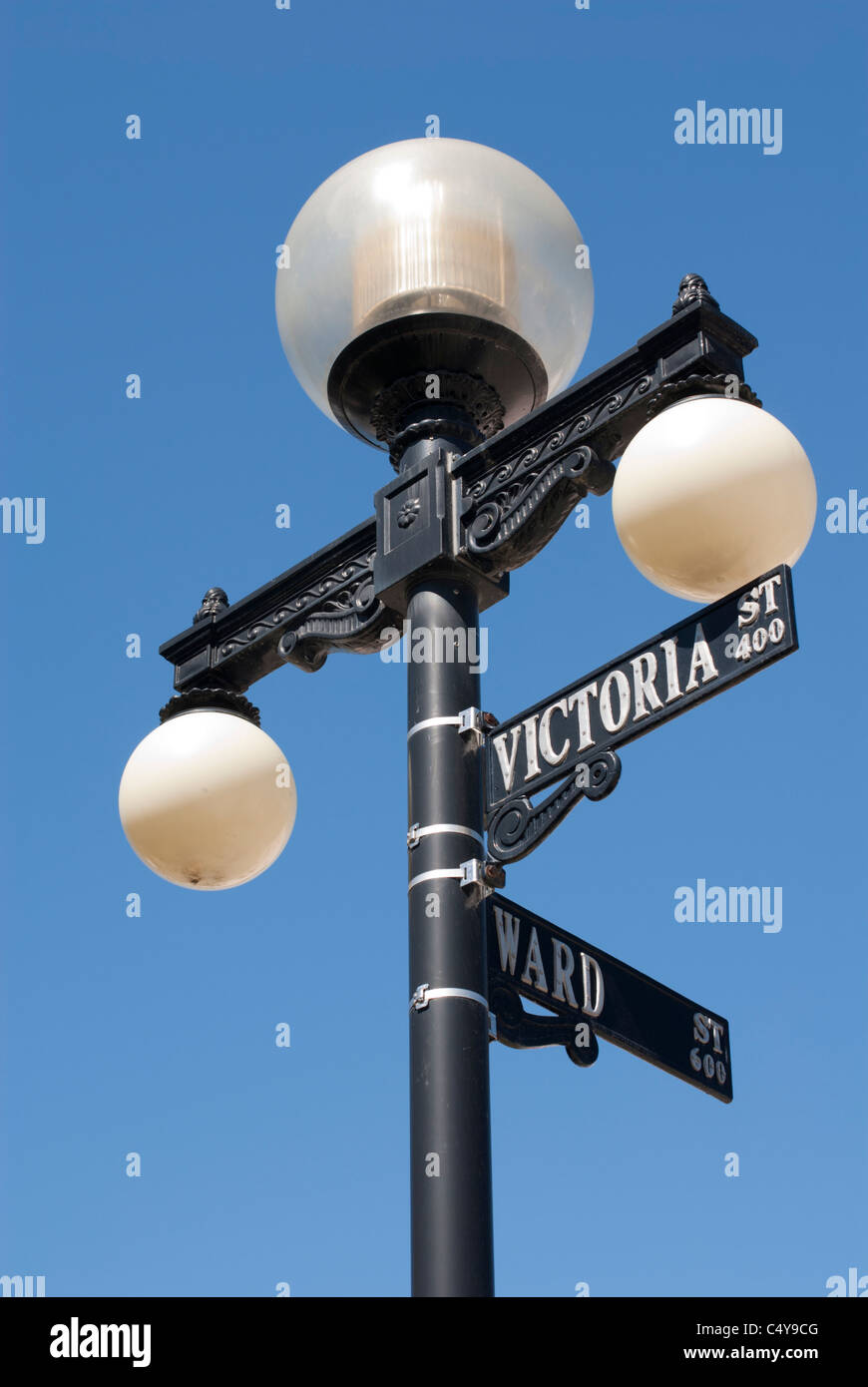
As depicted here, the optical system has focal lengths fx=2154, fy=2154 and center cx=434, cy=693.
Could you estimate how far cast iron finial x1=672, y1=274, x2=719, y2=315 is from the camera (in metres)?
5.93

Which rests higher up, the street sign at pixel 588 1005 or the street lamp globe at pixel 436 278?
the street lamp globe at pixel 436 278

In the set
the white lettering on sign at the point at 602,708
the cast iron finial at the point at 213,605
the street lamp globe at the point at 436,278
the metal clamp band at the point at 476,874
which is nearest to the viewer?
the white lettering on sign at the point at 602,708

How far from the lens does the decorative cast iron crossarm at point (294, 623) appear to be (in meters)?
6.54

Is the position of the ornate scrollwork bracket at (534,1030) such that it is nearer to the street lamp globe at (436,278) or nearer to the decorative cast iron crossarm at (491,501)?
the decorative cast iron crossarm at (491,501)

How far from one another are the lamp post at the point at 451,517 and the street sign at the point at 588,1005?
0.28 ft

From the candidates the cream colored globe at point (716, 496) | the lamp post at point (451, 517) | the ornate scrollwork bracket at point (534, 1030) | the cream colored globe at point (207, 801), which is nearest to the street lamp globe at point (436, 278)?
the lamp post at point (451, 517)

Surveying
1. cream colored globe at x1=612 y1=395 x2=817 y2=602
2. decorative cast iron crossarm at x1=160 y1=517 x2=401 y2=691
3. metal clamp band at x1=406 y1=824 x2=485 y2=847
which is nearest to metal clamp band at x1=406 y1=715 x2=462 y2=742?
metal clamp band at x1=406 y1=824 x2=485 y2=847

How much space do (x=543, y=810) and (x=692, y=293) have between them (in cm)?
151

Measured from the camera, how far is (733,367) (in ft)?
19.6

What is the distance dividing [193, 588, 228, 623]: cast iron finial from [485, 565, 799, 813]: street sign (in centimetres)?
150
